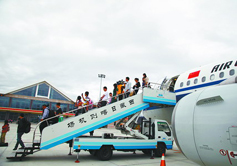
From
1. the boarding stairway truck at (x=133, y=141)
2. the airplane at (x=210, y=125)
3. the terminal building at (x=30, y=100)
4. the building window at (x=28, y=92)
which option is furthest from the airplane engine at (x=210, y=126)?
the building window at (x=28, y=92)

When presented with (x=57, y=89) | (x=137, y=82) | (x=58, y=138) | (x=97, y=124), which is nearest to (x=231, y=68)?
(x=137, y=82)

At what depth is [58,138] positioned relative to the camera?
7836mm

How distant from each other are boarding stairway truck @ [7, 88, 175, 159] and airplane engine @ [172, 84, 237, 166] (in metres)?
4.67

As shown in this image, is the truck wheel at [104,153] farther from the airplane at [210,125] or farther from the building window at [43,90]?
the building window at [43,90]

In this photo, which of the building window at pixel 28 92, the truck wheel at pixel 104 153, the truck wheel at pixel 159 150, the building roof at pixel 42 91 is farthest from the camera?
the building roof at pixel 42 91

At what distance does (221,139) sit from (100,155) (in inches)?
231

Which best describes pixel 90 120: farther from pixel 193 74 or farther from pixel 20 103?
pixel 20 103

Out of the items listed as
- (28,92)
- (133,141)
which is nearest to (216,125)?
(133,141)

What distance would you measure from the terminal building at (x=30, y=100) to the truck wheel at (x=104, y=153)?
139 feet

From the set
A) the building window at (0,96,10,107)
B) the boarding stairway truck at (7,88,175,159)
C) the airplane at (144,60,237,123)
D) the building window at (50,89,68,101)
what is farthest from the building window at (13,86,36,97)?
the airplane at (144,60,237,123)

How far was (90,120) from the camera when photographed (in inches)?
336

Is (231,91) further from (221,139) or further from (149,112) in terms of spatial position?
(149,112)

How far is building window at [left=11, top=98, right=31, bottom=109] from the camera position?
45.6 m

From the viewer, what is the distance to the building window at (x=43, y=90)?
48.0m
